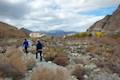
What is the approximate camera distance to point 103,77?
1931 centimetres

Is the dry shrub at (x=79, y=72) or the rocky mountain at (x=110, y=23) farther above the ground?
the rocky mountain at (x=110, y=23)

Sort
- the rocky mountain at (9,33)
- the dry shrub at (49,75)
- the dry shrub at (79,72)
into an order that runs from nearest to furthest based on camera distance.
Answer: the dry shrub at (49,75) < the dry shrub at (79,72) < the rocky mountain at (9,33)

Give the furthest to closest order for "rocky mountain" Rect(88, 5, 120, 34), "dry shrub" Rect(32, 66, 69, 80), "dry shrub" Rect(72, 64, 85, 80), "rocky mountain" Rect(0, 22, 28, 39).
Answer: "rocky mountain" Rect(88, 5, 120, 34)
"rocky mountain" Rect(0, 22, 28, 39)
"dry shrub" Rect(72, 64, 85, 80)
"dry shrub" Rect(32, 66, 69, 80)

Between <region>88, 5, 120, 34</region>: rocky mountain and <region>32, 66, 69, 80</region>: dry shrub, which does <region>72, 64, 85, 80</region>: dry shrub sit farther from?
<region>88, 5, 120, 34</region>: rocky mountain

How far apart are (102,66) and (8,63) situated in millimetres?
8528

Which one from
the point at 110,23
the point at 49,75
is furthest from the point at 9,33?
the point at 49,75

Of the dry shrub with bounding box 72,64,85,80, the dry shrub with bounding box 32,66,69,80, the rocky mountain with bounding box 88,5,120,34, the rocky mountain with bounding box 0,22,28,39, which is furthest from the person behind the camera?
the rocky mountain with bounding box 88,5,120,34

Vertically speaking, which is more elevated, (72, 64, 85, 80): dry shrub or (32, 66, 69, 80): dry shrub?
(32, 66, 69, 80): dry shrub

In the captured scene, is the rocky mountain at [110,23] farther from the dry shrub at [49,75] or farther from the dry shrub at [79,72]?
the dry shrub at [49,75]

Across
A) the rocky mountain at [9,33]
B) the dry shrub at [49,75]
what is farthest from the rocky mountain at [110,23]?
the dry shrub at [49,75]

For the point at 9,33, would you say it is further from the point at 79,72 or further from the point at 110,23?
the point at 79,72

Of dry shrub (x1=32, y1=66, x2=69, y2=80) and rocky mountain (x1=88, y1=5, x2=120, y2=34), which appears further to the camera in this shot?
rocky mountain (x1=88, y1=5, x2=120, y2=34)

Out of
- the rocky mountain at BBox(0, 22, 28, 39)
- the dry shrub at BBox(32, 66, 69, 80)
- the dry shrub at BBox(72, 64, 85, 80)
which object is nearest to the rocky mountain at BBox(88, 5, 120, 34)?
the rocky mountain at BBox(0, 22, 28, 39)

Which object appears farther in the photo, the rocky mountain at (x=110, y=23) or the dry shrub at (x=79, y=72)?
the rocky mountain at (x=110, y=23)
